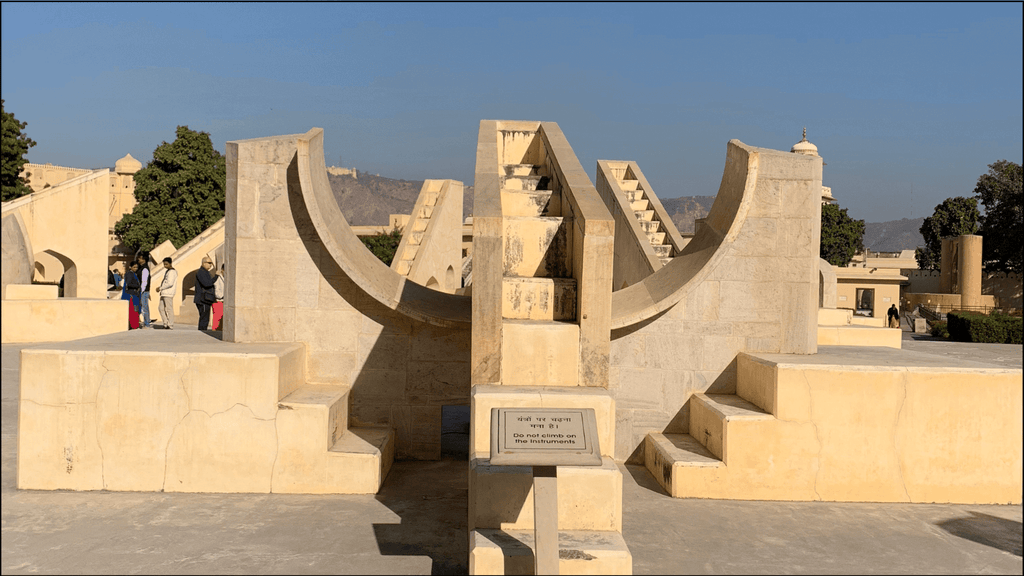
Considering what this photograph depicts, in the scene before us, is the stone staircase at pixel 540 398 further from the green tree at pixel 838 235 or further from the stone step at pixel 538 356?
the green tree at pixel 838 235

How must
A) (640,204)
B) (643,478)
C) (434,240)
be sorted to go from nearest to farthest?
(643,478) < (640,204) < (434,240)

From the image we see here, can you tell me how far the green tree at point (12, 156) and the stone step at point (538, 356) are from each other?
24.1m

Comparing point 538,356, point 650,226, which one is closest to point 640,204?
point 650,226

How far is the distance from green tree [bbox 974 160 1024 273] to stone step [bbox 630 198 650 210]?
29.8 metres

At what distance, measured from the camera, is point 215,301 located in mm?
10734

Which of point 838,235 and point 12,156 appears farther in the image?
point 838,235

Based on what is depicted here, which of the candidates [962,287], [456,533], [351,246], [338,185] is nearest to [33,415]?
[351,246]

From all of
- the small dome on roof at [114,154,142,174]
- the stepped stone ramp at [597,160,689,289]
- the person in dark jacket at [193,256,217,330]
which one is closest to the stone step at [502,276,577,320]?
the stepped stone ramp at [597,160,689,289]

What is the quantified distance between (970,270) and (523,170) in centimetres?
3186

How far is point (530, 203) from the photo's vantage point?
27.3 feet

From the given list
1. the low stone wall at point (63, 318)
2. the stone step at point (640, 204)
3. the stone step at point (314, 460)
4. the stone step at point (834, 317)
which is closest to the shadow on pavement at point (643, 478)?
the stone step at point (314, 460)

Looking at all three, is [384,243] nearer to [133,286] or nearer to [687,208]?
[133,286]

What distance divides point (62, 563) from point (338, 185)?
124 meters

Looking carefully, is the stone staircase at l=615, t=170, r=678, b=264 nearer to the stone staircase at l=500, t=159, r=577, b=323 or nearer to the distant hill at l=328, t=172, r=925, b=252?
the stone staircase at l=500, t=159, r=577, b=323
